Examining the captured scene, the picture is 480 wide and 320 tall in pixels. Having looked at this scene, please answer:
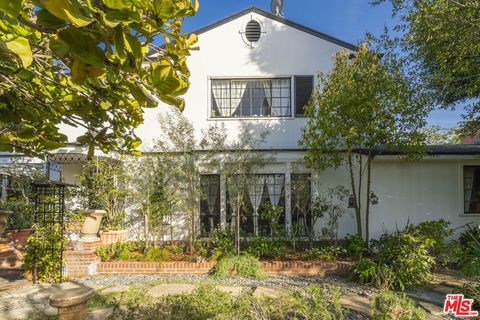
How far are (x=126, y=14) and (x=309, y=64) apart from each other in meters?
11.2

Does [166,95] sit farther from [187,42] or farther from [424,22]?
[424,22]

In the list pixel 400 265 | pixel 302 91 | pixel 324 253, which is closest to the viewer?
pixel 400 265

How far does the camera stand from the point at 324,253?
8.87 metres

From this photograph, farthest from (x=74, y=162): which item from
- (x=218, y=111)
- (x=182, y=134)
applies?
(x=218, y=111)

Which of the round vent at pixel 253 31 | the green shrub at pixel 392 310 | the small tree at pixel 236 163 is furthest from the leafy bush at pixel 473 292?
the round vent at pixel 253 31

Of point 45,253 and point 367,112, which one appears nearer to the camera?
point 45,253

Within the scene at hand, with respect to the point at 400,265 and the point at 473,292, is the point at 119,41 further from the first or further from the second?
the point at 400,265

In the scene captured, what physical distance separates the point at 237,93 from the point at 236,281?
6.59 m

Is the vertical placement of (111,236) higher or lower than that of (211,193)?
lower

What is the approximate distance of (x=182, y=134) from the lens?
9734mm

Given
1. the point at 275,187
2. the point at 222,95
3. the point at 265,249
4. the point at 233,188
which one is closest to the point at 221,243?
the point at 265,249

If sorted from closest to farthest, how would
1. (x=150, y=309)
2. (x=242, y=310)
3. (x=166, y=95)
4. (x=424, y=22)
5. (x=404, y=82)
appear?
(x=166, y=95) < (x=242, y=310) < (x=150, y=309) < (x=424, y=22) < (x=404, y=82)

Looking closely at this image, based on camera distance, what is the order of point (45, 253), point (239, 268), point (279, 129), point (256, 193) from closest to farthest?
point (45, 253) < point (239, 268) < point (256, 193) < point (279, 129)

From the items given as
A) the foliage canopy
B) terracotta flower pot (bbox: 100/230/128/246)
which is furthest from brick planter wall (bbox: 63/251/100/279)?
the foliage canopy
